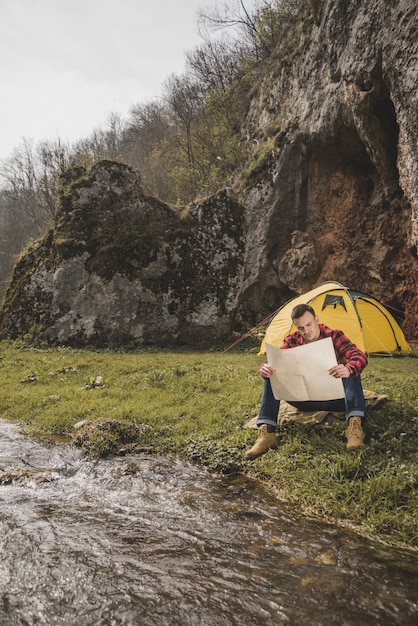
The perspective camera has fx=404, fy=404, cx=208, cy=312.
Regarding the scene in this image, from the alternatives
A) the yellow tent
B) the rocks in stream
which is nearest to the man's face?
the rocks in stream

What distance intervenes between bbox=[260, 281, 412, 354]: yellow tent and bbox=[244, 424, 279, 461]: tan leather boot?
5903 mm

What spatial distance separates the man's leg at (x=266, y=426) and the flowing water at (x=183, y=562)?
634mm

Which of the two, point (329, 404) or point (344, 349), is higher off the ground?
point (344, 349)

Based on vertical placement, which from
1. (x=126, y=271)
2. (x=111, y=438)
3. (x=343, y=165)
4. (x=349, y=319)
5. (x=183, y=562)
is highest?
(x=343, y=165)

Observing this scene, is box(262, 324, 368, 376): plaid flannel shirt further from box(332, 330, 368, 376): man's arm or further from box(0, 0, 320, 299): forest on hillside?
box(0, 0, 320, 299): forest on hillside

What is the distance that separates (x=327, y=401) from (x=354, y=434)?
2.06 feet

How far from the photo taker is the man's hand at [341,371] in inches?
173

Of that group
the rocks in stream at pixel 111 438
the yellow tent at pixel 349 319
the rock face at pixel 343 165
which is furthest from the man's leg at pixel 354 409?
the rock face at pixel 343 165

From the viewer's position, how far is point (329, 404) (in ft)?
16.5

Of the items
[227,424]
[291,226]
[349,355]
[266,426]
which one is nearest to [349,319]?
[227,424]

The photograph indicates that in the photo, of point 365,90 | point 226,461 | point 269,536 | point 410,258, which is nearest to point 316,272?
point 410,258

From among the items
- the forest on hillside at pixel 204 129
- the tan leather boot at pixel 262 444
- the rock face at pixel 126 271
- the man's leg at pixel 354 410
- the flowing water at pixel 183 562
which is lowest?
the flowing water at pixel 183 562

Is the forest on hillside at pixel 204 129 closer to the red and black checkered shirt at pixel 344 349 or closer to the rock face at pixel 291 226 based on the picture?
the rock face at pixel 291 226

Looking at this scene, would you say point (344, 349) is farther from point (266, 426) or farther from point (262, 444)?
point (262, 444)
